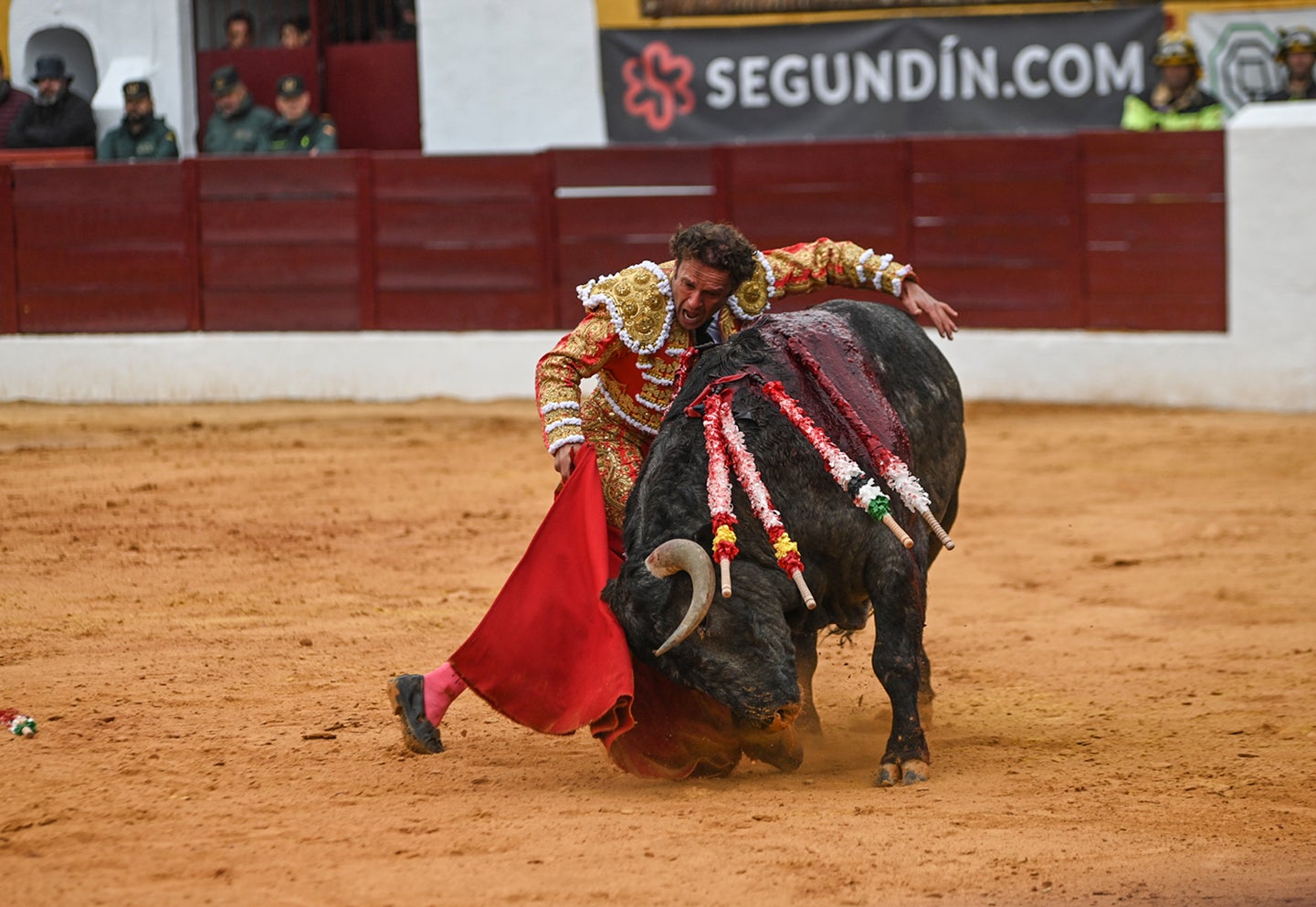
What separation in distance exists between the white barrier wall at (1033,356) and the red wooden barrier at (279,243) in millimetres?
146

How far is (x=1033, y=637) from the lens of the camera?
15.1 ft

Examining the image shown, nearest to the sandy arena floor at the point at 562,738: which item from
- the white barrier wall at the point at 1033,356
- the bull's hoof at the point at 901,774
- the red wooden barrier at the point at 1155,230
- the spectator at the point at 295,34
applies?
the bull's hoof at the point at 901,774

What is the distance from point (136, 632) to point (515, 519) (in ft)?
5.95

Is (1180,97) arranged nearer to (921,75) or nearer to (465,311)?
(921,75)

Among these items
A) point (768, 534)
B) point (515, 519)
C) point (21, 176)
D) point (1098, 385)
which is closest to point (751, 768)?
point (768, 534)

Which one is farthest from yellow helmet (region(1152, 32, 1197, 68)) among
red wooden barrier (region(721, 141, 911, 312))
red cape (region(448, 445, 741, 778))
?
red cape (region(448, 445, 741, 778))

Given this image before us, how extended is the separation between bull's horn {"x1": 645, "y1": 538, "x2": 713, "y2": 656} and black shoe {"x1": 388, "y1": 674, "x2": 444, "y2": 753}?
59 centimetres

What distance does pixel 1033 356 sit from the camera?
8680mm

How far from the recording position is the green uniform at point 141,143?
9.78 meters

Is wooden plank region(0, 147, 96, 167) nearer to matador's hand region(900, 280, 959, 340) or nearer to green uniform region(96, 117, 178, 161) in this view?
green uniform region(96, 117, 178, 161)

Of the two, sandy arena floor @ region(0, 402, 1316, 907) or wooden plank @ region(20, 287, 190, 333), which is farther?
wooden plank @ region(20, 287, 190, 333)

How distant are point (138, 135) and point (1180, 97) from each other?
17.9 ft

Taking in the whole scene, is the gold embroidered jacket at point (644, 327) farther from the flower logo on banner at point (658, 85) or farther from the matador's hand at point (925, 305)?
the flower logo on banner at point (658, 85)

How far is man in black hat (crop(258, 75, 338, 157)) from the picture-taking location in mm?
9961
